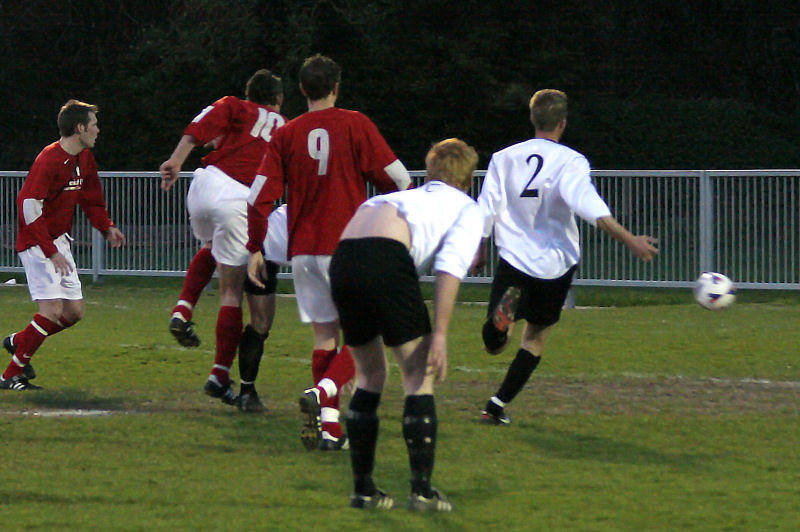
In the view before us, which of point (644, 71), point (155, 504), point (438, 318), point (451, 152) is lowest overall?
point (155, 504)

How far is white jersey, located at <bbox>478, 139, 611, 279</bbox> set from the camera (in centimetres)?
800

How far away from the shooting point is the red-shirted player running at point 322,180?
279 inches

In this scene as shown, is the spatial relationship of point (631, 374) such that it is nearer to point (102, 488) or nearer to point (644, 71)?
point (102, 488)

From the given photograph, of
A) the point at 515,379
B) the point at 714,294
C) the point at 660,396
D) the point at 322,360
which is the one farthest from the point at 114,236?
the point at 714,294

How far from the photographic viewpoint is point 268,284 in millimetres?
8367

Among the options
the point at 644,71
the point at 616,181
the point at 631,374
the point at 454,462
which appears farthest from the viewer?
the point at 644,71

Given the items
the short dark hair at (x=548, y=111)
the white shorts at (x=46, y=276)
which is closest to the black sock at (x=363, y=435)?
the short dark hair at (x=548, y=111)

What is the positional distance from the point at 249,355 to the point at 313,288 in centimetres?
144

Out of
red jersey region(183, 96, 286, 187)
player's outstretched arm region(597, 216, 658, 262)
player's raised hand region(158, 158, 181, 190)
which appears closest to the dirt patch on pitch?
player's outstretched arm region(597, 216, 658, 262)

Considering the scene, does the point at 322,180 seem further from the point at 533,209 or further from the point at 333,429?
the point at 533,209

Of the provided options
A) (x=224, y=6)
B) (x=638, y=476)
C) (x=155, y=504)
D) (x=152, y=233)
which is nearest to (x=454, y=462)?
(x=638, y=476)

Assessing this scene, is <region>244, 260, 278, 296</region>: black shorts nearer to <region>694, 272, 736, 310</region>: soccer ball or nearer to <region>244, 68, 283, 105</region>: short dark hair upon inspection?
<region>244, 68, 283, 105</region>: short dark hair

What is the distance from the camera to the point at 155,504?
19.1 ft

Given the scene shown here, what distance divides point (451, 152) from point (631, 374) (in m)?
4.75
